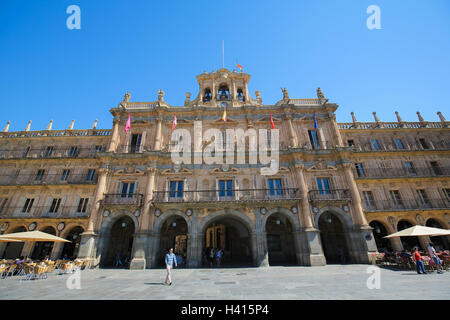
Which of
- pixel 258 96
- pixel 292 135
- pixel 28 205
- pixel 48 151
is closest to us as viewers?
pixel 28 205

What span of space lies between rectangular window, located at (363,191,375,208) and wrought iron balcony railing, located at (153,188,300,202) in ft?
26.2

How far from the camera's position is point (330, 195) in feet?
62.3

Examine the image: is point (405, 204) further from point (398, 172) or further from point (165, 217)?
point (165, 217)

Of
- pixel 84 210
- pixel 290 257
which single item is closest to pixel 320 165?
pixel 290 257

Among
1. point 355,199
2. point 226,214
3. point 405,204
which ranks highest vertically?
point 355,199

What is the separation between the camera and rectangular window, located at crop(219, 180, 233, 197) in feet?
62.1

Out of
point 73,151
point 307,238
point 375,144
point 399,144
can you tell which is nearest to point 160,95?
point 73,151

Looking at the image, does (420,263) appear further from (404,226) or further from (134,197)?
(134,197)

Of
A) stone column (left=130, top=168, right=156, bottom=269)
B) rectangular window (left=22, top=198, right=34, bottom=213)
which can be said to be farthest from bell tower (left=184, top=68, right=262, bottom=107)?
rectangular window (left=22, top=198, right=34, bottom=213)

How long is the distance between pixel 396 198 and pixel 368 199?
3.00 meters

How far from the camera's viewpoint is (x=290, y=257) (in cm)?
1975

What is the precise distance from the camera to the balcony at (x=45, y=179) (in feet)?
69.1

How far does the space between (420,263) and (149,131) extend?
2375 centimetres

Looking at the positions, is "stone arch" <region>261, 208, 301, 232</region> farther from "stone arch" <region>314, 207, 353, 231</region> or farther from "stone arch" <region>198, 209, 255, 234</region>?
"stone arch" <region>314, 207, 353, 231</region>
